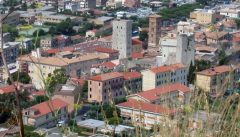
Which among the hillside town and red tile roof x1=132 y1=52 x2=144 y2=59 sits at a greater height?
the hillside town

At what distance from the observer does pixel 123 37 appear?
8.98 m

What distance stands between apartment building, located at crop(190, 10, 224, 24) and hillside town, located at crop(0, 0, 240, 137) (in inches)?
0.9

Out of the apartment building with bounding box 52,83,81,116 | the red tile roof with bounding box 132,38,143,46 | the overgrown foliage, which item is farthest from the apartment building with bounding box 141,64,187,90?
the overgrown foliage

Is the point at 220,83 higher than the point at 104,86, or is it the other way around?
the point at 220,83

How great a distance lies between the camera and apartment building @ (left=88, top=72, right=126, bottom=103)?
21.6 ft

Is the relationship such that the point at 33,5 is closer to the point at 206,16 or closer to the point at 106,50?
the point at 206,16

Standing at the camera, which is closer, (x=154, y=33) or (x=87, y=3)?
(x=154, y=33)

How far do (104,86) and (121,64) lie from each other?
1431mm

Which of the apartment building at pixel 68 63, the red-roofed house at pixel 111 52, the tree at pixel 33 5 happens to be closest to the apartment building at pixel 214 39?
the red-roofed house at pixel 111 52

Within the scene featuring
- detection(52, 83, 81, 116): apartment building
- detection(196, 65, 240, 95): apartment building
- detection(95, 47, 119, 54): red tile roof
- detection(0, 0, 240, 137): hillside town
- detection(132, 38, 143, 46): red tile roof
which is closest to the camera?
detection(196, 65, 240, 95): apartment building

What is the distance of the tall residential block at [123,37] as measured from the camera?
28.9 feet

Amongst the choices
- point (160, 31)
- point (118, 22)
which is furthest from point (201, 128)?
point (160, 31)

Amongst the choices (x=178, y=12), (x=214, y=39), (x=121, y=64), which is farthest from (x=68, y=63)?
(x=178, y=12)

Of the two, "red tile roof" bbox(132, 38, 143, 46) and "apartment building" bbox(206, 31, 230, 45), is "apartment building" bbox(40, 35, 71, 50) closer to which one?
"red tile roof" bbox(132, 38, 143, 46)
